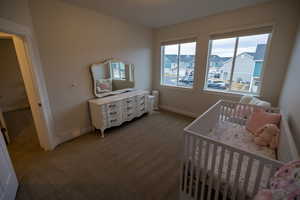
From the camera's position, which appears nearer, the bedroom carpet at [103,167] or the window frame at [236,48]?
the bedroom carpet at [103,167]

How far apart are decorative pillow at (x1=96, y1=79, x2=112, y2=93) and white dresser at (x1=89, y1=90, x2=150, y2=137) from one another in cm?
21

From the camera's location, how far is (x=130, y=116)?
3297 mm

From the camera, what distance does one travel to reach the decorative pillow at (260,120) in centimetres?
179

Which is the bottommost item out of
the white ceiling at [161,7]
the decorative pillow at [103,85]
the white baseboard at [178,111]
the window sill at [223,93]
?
the white baseboard at [178,111]

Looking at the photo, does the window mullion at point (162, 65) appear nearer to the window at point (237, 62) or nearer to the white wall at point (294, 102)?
the window at point (237, 62)

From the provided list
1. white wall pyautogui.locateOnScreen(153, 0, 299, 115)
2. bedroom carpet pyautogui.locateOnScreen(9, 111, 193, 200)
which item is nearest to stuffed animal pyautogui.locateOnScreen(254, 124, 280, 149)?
bedroom carpet pyautogui.locateOnScreen(9, 111, 193, 200)

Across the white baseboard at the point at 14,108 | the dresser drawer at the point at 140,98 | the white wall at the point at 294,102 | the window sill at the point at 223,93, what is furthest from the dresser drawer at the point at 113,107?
the white baseboard at the point at 14,108

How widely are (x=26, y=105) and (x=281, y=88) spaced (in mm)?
7339

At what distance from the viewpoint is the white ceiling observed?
2355 mm

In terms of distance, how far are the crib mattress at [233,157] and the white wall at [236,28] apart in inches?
50.1

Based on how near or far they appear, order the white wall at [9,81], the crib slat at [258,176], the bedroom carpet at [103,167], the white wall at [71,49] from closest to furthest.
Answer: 1. the crib slat at [258,176]
2. the bedroom carpet at [103,167]
3. the white wall at [71,49]
4. the white wall at [9,81]

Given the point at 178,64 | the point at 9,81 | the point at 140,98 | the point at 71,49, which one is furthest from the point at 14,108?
the point at 178,64

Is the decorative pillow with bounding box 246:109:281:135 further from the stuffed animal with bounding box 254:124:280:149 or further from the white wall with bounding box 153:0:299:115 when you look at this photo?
the white wall with bounding box 153:0:299:115

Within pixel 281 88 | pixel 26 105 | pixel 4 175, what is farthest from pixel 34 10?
pixel 281 88
